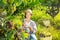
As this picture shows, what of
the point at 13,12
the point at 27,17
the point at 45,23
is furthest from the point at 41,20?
the point at 13,12

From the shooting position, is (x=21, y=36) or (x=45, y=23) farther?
(x=45, y=23)

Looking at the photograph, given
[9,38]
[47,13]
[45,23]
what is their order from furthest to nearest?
[47,13] < [45,23] < [9,38]

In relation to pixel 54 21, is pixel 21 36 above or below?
above

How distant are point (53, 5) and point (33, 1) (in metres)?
5.91

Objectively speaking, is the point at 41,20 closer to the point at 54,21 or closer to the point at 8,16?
the point at 54,21

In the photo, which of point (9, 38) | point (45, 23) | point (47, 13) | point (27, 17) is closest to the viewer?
point (9, 38)

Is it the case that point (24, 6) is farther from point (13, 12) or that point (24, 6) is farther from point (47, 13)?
point (47, 13)

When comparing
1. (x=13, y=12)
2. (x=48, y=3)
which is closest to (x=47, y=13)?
(x=48, y=3)

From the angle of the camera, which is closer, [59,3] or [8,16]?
[8,16]

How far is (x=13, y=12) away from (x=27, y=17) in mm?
1645

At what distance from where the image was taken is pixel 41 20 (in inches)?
250

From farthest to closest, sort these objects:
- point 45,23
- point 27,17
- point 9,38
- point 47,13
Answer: point 47,13, point 45,23, point 27,17, point 9,38

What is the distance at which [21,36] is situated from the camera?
1281 mm

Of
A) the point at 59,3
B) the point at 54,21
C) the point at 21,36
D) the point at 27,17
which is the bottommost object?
the point at 54,21
